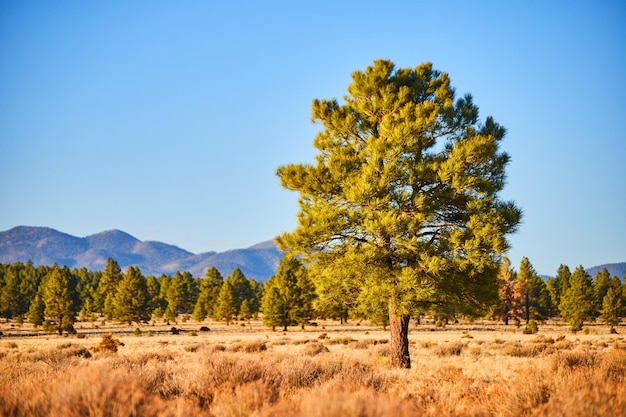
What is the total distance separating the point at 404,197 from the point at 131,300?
60981 millimetres

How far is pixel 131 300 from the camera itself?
6425cm

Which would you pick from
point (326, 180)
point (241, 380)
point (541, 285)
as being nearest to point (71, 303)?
point (326, 180)

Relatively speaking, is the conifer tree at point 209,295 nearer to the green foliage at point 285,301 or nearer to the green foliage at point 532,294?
the green foliage at point 285,301

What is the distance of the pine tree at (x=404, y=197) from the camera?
12141 mm

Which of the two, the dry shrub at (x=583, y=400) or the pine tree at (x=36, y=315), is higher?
the dry shrub at (x=583, y=400)

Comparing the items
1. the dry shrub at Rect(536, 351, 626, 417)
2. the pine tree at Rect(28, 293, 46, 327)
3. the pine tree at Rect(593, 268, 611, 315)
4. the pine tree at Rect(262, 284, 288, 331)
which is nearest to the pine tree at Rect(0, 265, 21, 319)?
the pine tree at Rect(28, 293, 46, 327)

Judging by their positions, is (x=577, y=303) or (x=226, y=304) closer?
(x=577, y=303)

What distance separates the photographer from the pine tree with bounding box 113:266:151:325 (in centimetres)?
6338

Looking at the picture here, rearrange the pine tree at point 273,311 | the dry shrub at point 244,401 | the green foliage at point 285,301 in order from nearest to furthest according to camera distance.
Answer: the dry shrub at point 244,401 < the pine tree at point 273,311 < the green foliage at point 285,301

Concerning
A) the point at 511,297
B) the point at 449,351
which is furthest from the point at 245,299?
the point at 449,351

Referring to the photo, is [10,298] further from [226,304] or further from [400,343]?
[400,343]

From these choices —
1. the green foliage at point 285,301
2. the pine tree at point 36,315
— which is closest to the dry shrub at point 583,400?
the green foliage at point 285,301

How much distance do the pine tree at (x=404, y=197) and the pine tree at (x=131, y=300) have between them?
2277 inches

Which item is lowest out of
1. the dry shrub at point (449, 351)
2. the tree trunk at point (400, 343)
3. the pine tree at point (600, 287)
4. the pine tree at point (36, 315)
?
the pine tree at point (36, 315)
